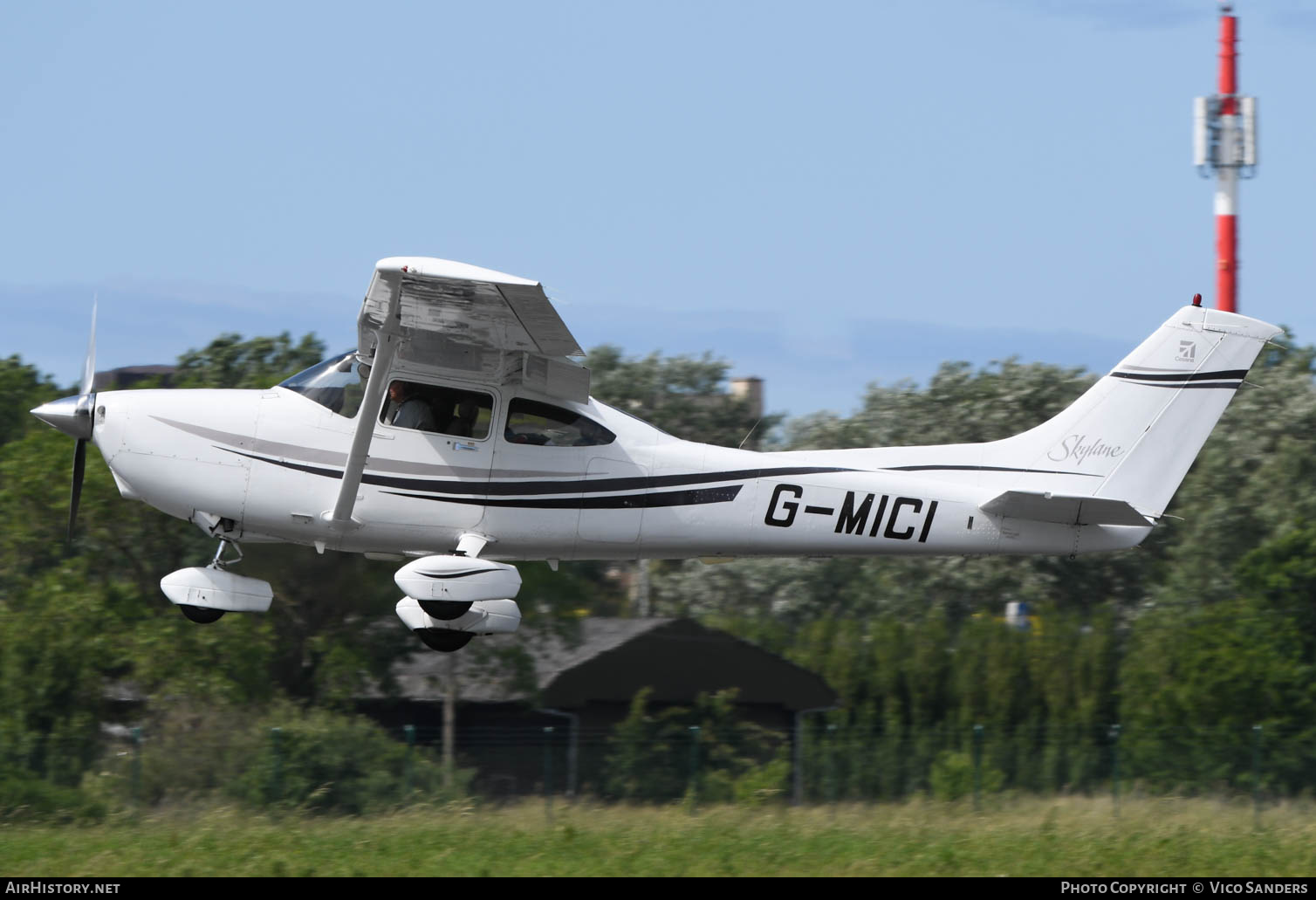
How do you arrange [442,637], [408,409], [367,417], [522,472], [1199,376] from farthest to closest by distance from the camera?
[1199,376] < [442,637] < [522,472] < [408,409] < [367,417]

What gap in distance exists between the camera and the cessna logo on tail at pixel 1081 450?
11.5 meters

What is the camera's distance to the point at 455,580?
34.3 ft

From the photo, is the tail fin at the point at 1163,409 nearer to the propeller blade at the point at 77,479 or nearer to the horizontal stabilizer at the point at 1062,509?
the horizontal stabilizer at the point at 1062,509

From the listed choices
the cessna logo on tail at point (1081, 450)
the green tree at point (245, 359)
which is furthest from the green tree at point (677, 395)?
the cessna logo on tail at point (1081, 450)

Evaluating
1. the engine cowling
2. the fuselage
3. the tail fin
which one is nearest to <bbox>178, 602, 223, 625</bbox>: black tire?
the fuselage

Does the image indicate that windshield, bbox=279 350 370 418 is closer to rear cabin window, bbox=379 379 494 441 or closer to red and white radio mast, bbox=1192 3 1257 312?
rear cabin window, bbox=379 379 494 441

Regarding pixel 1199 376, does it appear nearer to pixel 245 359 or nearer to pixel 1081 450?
pixel 1081 450

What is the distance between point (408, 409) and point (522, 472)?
951mm

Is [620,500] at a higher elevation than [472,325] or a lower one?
lower


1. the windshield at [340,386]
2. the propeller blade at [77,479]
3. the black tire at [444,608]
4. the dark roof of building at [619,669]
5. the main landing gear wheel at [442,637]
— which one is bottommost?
the dark roof of building at [619,669]

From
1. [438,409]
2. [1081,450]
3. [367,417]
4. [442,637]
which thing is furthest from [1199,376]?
[367,417]

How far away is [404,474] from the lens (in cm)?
1064

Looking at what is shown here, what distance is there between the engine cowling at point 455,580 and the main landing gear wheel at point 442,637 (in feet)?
2.77
